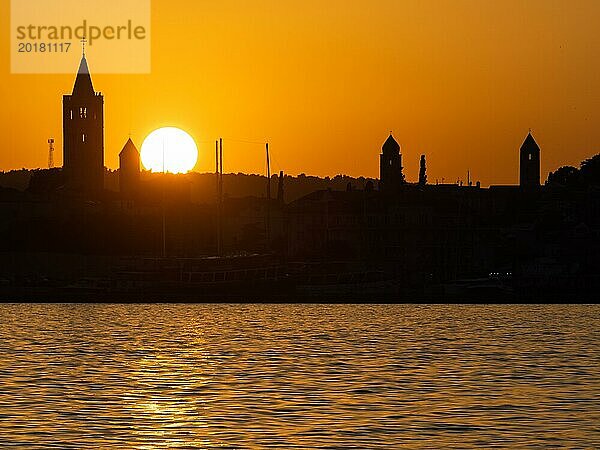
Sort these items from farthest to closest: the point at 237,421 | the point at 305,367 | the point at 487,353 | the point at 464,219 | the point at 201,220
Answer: the point at 201,220 → the point at 464,219 → the point at 487,353 → the point at 305,367 → the point at 237,421

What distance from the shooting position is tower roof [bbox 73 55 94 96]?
17662cm

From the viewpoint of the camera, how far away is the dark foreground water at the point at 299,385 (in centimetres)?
2986

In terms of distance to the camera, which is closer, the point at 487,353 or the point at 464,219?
the point at 487,353

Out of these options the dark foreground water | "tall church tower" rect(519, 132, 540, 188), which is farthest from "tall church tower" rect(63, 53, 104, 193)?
the dark foreground water

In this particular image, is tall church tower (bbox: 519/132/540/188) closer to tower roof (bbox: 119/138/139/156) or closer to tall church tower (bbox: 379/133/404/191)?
tall church tower (bbox: 379/133/404/191)

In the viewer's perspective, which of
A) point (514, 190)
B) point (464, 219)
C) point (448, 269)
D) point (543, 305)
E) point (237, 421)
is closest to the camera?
point (237, 421)

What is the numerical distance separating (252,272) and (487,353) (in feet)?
198

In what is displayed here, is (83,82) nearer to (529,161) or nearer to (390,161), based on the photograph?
(390,161)

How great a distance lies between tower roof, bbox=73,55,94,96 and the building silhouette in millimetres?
8746

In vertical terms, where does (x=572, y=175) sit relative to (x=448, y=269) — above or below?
above

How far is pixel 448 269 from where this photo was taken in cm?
13038

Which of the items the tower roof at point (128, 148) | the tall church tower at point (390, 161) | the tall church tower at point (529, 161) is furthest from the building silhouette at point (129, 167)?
the tall church tower at point (529, 161)

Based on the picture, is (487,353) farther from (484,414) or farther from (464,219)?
(464,219)

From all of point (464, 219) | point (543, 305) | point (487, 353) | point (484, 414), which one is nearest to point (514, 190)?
point (464, 219)
